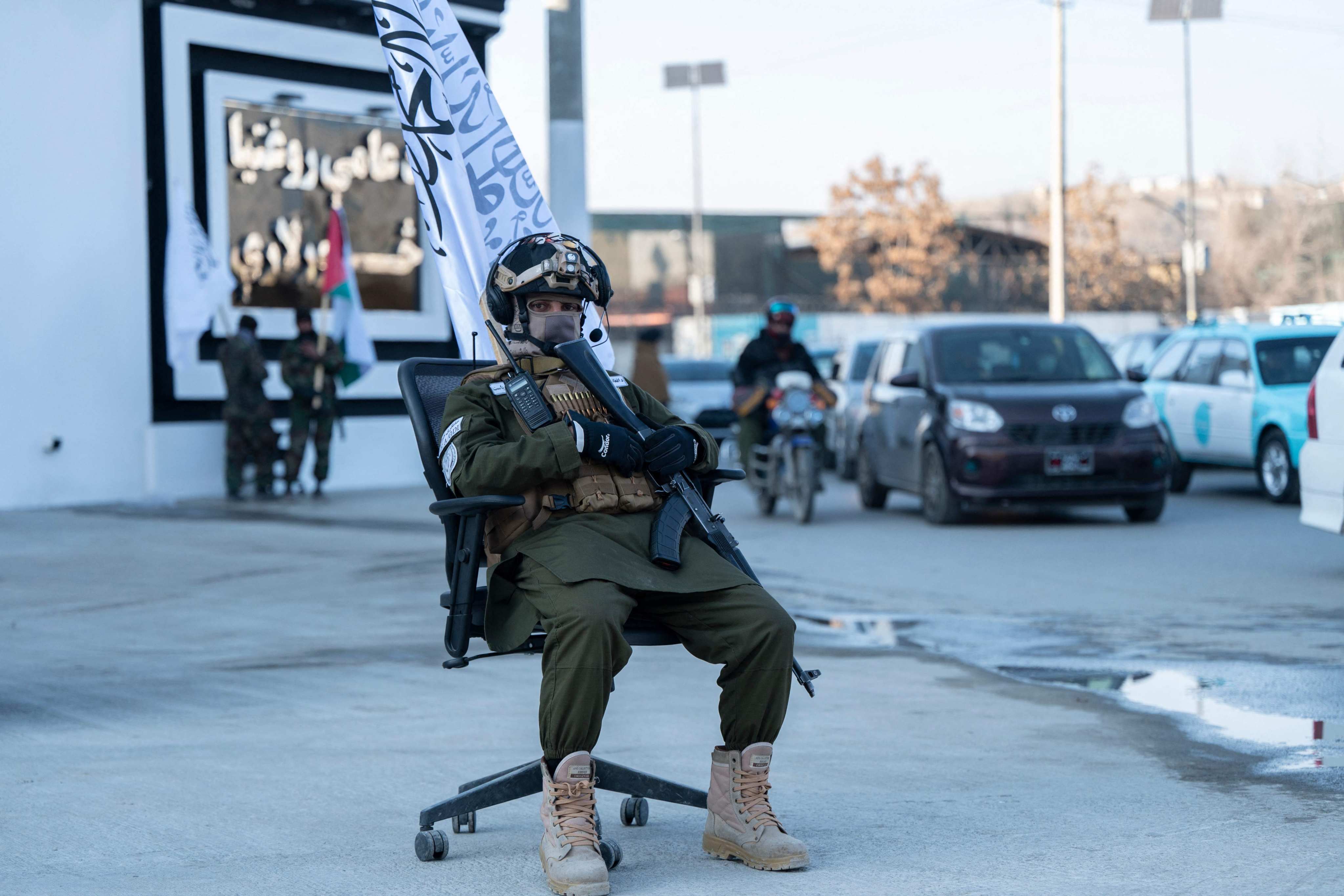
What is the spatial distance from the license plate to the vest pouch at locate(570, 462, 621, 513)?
982 cm

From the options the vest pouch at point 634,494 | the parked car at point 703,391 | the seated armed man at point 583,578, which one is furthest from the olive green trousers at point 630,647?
the parked car at point 703,391

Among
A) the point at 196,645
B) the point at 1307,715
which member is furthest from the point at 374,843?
the point at 196,645

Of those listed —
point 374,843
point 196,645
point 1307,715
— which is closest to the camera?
point 374,843

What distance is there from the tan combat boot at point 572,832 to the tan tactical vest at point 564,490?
2.18 feet

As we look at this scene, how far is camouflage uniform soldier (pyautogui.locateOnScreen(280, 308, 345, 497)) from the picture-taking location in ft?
55.2

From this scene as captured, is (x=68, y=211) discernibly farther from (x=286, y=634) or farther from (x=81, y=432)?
(x=286, y=634)

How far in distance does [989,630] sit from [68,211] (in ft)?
36.6

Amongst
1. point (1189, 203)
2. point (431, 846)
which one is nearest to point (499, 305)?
point (431, 846)

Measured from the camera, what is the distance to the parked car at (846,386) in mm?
20328

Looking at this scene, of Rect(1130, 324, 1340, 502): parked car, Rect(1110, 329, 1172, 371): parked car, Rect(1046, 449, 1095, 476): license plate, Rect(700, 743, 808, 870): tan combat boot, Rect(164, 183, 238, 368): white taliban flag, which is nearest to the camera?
Rect(700, 743, 808, 870): tan combat boot

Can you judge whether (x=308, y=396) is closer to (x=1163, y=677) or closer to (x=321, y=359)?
(x=321, y=359)

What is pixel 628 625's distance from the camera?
4.42 metres

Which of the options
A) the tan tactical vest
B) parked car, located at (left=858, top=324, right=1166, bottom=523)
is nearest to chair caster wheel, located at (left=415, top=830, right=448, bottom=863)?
the tan tactical vest

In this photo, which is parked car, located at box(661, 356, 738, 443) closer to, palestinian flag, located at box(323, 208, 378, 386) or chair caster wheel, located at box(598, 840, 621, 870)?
palestinian flag, located at box(323, 208, 378, 386)
